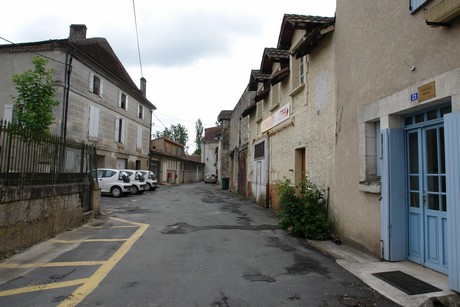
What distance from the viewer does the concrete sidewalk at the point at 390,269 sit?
3.74 metres

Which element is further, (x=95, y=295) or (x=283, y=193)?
(x=283, y=193)

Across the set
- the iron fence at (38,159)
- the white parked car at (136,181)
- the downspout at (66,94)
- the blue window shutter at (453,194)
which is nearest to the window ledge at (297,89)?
the blue window shutter at (453,194)

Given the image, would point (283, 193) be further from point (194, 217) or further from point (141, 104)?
point (141, 104)

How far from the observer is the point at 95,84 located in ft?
75.0

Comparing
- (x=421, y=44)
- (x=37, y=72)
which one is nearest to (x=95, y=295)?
(x=421, y=44)

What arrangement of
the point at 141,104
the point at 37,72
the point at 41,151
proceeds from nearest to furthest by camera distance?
the point at 41,151 < the point at 37,72 < the point at 141,104

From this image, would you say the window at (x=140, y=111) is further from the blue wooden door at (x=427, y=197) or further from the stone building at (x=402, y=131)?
the blue wooden door at (x=427, y=197)

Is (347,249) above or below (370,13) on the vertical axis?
below

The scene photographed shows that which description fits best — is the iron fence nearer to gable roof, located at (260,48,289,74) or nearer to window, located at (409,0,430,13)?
window, located at (409,0,430,13)

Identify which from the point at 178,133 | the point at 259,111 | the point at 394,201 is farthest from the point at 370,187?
the point at 178,133

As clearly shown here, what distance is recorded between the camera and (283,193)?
8.40 metres

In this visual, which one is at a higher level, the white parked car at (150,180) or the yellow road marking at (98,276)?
the white parked car at (150,180)

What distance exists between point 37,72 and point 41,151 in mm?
7077

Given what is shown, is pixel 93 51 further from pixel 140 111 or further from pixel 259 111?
pixel 259 111
